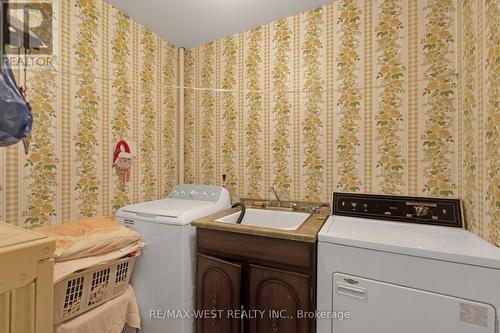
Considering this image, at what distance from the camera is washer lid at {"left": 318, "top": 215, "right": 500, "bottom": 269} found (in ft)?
3.13

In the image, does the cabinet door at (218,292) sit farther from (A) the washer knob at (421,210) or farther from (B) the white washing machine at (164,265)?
(A) the washer knob at (421,210)

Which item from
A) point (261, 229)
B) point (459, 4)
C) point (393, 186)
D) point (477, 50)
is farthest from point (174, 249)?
point (459, 4)

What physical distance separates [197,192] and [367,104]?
1411 mm

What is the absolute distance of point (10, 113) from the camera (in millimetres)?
904

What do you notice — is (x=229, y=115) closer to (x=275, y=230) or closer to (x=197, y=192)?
(x=197, y=192)

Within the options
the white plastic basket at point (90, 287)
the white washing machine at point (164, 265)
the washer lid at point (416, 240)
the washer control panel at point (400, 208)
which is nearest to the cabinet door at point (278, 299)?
the washer lid at point (416, 240)

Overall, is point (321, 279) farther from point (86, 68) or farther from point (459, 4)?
point (86, 68)

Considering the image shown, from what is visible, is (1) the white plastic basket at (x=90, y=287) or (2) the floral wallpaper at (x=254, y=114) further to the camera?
(2) the floral wallpaper at (x=254, y=114)

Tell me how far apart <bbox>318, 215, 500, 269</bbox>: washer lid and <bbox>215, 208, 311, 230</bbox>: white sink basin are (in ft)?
0.92

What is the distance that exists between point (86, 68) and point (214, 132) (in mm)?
1006

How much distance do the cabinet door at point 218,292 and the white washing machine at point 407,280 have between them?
0.45m

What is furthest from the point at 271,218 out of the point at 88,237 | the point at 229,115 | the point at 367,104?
the point at 88,237

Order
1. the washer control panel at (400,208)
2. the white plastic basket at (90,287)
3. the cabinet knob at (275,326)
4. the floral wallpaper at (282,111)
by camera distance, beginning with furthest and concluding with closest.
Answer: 1. the floral wallpaper at (282,111)
2. the washer control panel at (400,208)
3. the cabinet knob at (275,326)
4. the white plastic basket at (90,287)

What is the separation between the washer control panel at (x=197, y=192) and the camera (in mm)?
1889
